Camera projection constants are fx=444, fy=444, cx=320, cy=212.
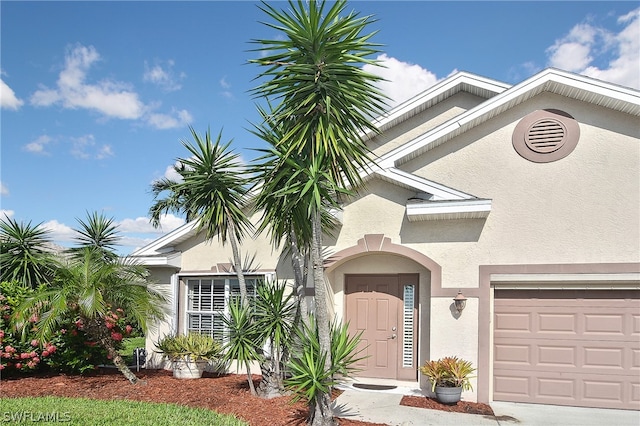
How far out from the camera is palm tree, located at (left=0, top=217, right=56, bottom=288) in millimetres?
11844

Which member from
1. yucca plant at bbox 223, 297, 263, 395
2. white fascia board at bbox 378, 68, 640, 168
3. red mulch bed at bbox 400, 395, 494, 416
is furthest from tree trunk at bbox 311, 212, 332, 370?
white fascia board at bbox 378, 68, 640, 168

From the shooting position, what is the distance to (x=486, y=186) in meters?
9.51

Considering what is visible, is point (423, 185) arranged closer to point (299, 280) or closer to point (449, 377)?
point (299, 280)

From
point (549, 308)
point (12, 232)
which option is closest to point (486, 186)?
point (549, 308)

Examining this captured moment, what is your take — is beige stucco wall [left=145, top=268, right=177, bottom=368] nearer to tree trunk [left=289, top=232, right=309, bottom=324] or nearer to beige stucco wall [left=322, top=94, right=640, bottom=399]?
tree trunk [left=289, top=232, right=309, bottom=324]

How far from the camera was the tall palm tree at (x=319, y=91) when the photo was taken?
6367mm

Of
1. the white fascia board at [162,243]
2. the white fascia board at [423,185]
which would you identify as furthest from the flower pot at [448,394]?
the white fascia board at [162,243]

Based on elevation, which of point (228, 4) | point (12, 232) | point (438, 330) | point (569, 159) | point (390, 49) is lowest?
point (438, 330)

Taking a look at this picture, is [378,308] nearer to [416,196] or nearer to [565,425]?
[416,196]

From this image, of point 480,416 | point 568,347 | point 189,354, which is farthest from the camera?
point 189,354

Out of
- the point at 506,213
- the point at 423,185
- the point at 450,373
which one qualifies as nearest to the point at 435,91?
the point at 423,185

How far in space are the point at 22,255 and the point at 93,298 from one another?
16.0 feet

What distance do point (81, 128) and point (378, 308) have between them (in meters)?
12.4

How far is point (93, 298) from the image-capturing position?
28.9 feet
